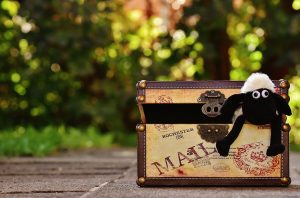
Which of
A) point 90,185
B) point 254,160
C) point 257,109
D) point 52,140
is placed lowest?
point 52,140

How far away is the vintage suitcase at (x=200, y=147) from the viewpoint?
11.3 feet

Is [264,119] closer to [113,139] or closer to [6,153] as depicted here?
[6,153]

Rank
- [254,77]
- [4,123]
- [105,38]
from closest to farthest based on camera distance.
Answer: [254,77]
[105,38]
[4,123]

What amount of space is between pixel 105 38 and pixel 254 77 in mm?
6303

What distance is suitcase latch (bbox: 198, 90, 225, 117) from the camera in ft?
11.4

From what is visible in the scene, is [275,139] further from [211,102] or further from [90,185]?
[90,185]

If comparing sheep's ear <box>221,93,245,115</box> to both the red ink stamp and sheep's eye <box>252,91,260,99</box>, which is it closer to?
sheep's eye <box>252,91,260,99</box>

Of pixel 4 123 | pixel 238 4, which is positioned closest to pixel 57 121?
pixel 4 123

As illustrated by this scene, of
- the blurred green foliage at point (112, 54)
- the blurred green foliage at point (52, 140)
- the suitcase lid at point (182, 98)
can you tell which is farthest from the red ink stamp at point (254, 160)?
the blurred green foliage at point (112, 54)

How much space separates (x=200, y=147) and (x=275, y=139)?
367mm

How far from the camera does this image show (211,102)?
348 centimetres

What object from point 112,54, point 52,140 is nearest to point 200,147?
point 52,140

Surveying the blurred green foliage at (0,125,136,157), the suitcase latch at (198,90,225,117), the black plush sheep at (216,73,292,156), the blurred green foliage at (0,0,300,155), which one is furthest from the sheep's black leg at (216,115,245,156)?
the blurred green foliage at (0,0,300,155)

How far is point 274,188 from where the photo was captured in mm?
3422
